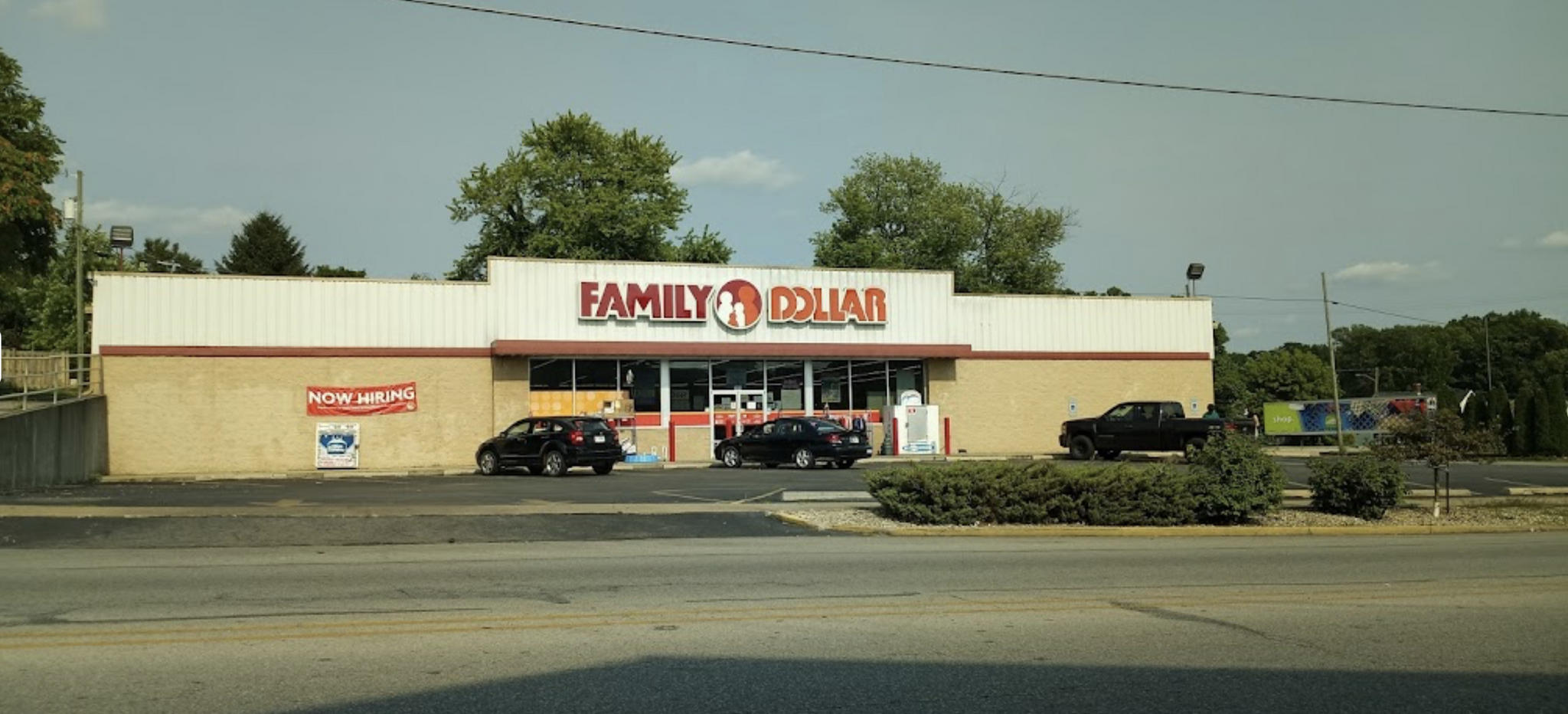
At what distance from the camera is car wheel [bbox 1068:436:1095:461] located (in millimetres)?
35469

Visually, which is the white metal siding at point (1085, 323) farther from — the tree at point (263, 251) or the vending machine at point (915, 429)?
the tree at point (263, 251)

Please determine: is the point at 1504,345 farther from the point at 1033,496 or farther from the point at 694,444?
the point at 1033,496

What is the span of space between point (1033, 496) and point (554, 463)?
50.4 ft

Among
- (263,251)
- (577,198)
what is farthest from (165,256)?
(577,198)

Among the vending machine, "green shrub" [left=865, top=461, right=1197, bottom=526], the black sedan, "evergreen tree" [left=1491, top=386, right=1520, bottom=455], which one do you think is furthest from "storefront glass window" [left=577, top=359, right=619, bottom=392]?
"evergreen tree" [left=1491, top=386, right=1520, bottom=455]

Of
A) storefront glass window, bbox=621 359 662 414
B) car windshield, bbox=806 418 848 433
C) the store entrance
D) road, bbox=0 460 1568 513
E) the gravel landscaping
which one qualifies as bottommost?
the gravel landscaping

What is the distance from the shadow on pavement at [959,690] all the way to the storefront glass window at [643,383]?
29.9 metres

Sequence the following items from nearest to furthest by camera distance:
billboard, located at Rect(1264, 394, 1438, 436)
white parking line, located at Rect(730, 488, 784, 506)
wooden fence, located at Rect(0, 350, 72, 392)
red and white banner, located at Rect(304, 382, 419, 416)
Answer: white parking line, located at Rect(730, 488, 784, 506) < wooden fence, located at Rect(0, 350, 72, 392) < red and white banner, located at Rect(304, 382, 419, 416) < billboard, located at Rect(1264, 394, 1438, 436)

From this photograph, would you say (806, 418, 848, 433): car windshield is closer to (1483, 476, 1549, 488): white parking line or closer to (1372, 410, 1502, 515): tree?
(1372, 410, 1502, 515): tree

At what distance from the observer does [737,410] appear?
39.3 metres

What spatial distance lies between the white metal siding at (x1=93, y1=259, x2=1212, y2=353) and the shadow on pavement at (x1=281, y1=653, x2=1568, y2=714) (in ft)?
96.2

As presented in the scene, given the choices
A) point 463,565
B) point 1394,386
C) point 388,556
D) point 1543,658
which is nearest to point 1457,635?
point 1543,658

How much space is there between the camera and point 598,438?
31.1 m

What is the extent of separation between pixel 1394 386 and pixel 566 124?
102422 millimetres
